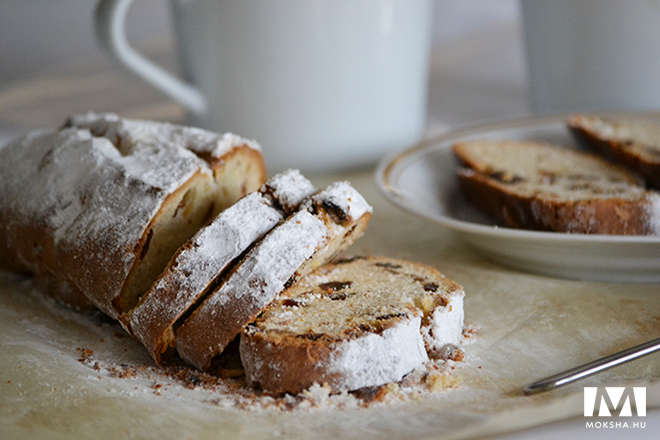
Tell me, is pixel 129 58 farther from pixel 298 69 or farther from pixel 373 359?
pixel 373 359

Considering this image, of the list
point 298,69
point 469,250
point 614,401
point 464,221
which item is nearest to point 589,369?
point 614,401

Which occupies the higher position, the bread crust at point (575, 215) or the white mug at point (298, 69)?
the white mug at point (298, 69)

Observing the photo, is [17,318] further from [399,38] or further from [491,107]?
[491,107]

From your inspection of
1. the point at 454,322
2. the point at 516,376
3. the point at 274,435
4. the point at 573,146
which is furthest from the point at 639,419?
the point at 573,146

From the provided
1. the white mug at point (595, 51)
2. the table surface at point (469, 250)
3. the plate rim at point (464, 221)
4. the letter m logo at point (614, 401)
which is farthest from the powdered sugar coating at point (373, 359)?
the white mug at point (595, 51)

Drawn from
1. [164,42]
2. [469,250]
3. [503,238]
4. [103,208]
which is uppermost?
[164,42]

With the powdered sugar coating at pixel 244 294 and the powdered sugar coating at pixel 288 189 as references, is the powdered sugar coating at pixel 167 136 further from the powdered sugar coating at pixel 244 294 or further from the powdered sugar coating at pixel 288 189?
the powdered sugar coating at pixel 244 294
